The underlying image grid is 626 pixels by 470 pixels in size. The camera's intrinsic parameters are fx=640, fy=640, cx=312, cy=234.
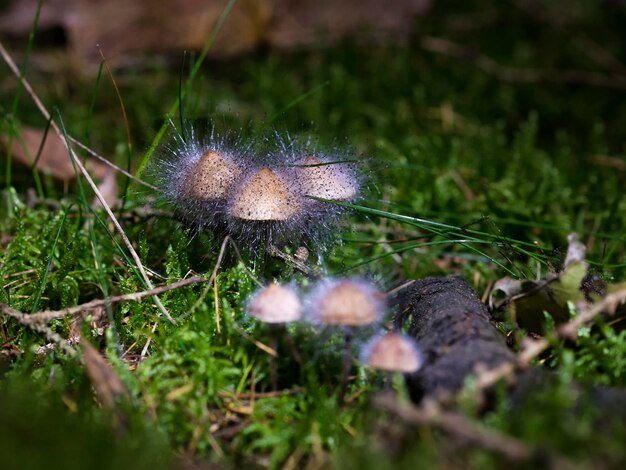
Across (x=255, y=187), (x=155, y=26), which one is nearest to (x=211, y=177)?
(x=255, y=187)

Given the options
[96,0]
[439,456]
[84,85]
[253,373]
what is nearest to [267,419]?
[253,373]

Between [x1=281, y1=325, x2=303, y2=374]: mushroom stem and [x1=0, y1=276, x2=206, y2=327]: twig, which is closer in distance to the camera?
[x1=281, y1=325, x2=303, y2=374]: mushroom stem

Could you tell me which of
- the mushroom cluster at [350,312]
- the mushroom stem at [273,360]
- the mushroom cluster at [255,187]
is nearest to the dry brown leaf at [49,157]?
the mushroom cluster at [255,187]

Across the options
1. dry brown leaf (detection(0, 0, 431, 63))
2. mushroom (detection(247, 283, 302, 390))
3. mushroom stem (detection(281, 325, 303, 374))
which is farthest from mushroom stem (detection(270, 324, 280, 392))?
dry brown leaf (detection(0, 0, 431, 63))

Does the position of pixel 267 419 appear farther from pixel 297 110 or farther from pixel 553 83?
pixel 553 83

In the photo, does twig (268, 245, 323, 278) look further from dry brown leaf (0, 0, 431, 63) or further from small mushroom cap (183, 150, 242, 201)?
dry brown leaf (0, 0, 431, 63)

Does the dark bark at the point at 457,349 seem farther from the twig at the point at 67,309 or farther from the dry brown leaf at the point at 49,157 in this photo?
the dry brown leaf at the point at 49,157

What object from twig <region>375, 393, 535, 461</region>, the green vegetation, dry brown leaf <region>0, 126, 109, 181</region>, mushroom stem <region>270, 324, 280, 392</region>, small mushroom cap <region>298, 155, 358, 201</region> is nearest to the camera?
twig <region>375, 393, 535, 461</region>

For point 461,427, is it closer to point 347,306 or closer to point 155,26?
point 347,306
